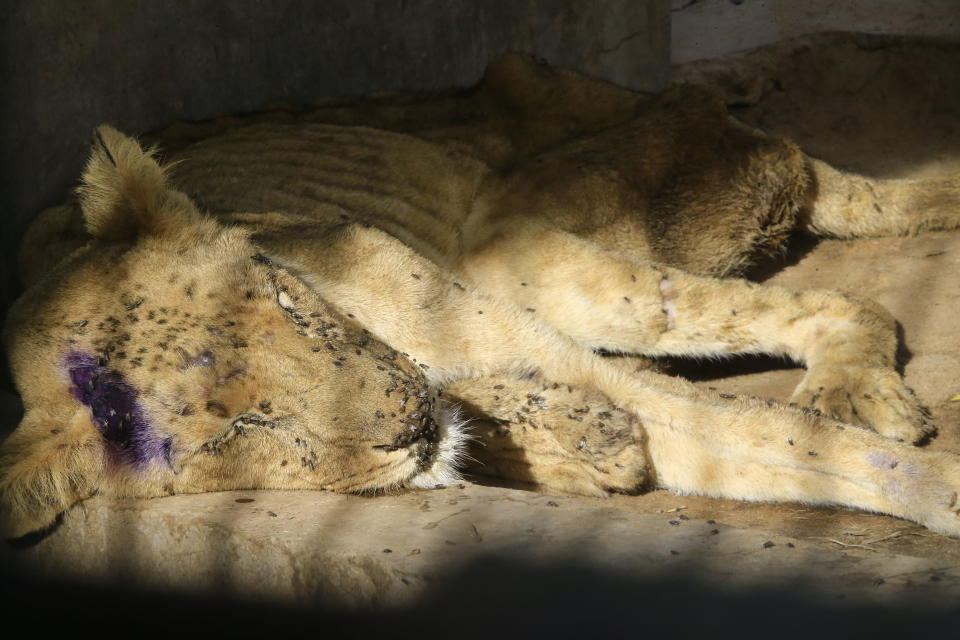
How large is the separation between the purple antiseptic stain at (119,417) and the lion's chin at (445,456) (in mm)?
685

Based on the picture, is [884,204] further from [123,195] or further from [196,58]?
[123,195]

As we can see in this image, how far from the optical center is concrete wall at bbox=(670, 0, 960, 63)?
24.1 ft

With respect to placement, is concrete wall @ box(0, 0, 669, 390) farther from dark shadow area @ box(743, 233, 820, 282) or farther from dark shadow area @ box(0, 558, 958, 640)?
dark shadow area @ box(743, 233, 820, 282)

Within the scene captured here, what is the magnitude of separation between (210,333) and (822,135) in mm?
5081

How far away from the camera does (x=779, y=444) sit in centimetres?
320

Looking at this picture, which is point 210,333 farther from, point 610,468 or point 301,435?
point 610,468

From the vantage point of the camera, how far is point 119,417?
107 inches

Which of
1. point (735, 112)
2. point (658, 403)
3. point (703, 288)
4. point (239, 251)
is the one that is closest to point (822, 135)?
point (735, 112)

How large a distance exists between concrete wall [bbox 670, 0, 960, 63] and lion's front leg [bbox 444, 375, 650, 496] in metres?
4.91

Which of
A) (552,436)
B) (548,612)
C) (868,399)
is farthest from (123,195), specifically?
(868,399)

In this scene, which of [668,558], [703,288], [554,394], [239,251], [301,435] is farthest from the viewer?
[703,288]

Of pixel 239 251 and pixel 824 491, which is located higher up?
pixel 239 251

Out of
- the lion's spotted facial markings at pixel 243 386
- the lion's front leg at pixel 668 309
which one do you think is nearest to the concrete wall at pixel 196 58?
the lion's spotted facial markings at pixel 243 386

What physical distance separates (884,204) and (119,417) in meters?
3.59
